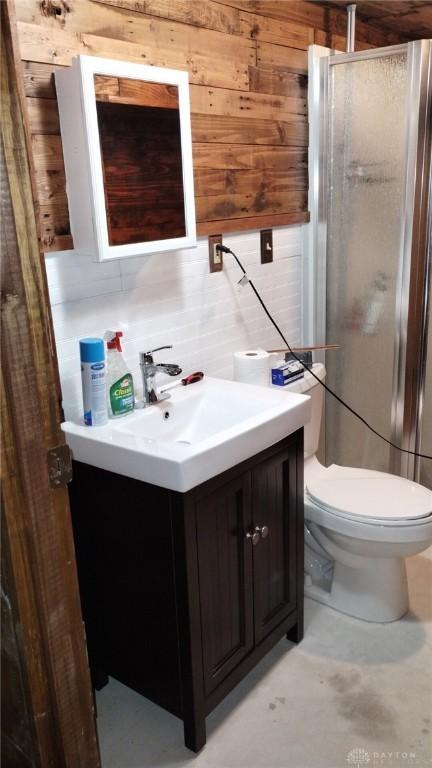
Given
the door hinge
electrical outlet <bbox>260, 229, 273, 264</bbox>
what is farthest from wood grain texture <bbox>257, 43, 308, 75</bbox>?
the door hinge

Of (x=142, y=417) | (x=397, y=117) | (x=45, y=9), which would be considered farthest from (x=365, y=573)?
(x=45, y=9)

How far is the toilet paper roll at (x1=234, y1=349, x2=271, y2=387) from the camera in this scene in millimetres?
2043

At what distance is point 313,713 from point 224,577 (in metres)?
0.49

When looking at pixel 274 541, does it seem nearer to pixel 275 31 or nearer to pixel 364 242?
pixel 364 242

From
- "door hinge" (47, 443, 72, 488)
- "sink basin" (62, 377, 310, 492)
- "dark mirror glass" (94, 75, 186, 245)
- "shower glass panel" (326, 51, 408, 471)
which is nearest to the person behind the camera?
"door hinge" (47, 443, 72, 488)

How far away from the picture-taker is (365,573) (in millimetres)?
2037

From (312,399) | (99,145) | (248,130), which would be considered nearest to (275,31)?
(248,130)

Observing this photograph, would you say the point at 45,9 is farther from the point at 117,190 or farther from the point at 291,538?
the point at 291,538

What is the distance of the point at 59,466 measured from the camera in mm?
950

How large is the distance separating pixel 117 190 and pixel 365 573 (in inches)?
56.3

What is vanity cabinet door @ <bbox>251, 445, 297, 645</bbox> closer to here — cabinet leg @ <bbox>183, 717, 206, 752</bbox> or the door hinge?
cabinet leg @ <bbox>183, 717, 206, 752</bbox>

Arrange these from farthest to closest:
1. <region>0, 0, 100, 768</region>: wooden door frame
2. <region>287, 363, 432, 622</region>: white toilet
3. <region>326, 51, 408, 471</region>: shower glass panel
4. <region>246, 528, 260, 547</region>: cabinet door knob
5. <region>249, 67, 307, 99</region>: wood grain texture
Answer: <region>326, 51, 408, 471</region>: shower glass panel
<region>249, 67, 307, 99</region>: wood grain texture
<region>287, 363, 432, 622</region>: white toilet
<region>246, 528, 260, 547</region>: cabinet door knob
<region>0, 0, 100, 768</region>: wooden door frame

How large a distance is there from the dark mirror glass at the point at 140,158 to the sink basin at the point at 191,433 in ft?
1.57

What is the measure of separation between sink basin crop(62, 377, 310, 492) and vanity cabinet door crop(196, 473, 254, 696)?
110 mm
